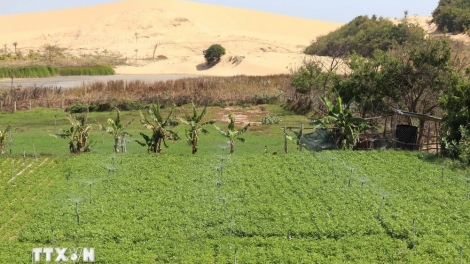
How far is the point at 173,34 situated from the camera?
8600cm

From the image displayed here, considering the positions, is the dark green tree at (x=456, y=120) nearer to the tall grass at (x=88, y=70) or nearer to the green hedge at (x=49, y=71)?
the green hedge at (x=49, y=71)

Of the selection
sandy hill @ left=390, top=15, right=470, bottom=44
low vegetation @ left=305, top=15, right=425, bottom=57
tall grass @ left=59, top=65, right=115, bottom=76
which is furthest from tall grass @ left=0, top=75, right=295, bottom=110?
sandy hill @ left=390, top=15, right=470, bottom=44

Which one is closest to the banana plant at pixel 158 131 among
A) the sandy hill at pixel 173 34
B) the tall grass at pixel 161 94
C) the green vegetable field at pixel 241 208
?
the green vegetable field at pixel 241 208

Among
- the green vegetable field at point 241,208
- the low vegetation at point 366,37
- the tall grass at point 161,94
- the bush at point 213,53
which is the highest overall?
the low vegetation at point 366,37

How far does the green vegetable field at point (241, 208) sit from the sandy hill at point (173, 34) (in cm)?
4113

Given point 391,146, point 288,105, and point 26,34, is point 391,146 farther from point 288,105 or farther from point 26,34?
point 26,34

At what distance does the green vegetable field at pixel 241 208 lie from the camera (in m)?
12.5

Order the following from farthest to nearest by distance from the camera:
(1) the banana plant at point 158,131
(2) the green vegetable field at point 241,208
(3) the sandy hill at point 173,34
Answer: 1. (3) the sandy hill at point 173,34
2. (1) the banana plant at point 158,131
3. (2) the green vegetable field at point 241,208

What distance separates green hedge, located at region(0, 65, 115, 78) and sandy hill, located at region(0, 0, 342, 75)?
365 centimetres

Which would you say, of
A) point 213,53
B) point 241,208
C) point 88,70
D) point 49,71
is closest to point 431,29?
point 213,53

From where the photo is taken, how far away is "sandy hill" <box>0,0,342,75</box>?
213 ft

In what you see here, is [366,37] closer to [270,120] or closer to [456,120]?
[270,120]

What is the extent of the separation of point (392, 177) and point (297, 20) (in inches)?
4120

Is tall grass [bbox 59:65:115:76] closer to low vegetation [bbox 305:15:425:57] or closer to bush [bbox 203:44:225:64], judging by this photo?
bush [bbox 203:44:225:64]
